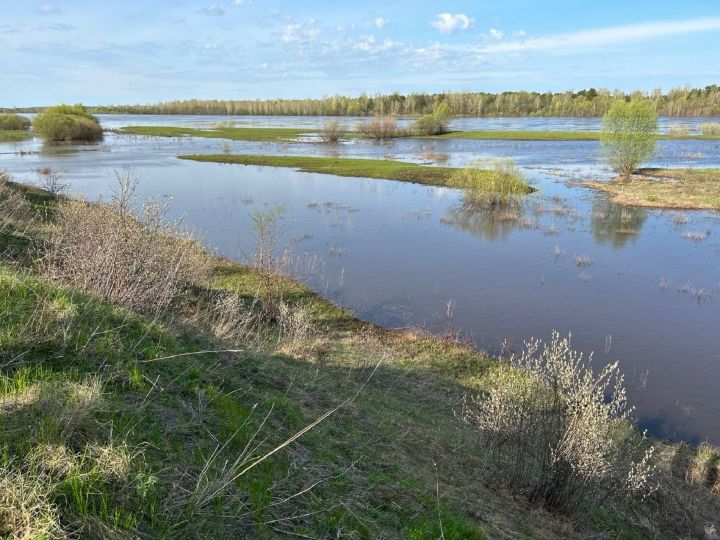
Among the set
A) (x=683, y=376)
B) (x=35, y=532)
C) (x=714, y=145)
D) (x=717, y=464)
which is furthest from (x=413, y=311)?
(x=714, y=145)

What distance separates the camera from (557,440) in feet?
23.8

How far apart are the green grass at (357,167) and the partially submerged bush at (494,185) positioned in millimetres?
2360

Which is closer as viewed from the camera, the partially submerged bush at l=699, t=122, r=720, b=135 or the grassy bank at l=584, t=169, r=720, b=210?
the grassy bank at l=584, t=169, r=720, b=210

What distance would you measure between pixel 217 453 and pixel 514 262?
19.7 m

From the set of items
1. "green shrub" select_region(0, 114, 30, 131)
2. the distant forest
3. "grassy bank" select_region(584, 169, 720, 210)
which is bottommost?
"grassy bank" select_region(584, 169, 720, 210)

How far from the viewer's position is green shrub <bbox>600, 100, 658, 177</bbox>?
145ft

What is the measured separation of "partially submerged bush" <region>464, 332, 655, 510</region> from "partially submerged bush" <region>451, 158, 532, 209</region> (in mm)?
26062

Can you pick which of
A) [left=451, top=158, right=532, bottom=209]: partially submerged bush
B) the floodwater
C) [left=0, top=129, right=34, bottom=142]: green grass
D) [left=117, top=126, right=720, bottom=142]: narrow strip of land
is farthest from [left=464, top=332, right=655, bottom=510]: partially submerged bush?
[left=0, top=129, right=34, bottom=142]: green grass

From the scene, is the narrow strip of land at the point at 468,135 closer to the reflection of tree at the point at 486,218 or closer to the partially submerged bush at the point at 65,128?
the partially submerged bush at the point at 65,128

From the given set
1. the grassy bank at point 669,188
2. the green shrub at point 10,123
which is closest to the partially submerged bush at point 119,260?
the grassy bank at point 669,188

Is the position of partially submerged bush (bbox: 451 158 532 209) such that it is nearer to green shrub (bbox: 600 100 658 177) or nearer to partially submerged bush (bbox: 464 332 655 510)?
green shrub (bbox: 600 100 658 177)

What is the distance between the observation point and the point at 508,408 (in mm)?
7766

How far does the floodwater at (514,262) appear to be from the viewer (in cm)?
1431

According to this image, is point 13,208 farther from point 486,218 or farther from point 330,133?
point 330,133
